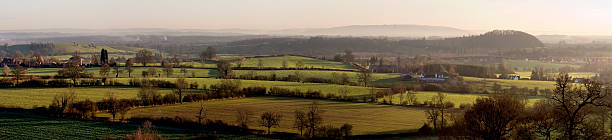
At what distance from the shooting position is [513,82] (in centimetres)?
6988

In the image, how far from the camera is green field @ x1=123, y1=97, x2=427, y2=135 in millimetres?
35541

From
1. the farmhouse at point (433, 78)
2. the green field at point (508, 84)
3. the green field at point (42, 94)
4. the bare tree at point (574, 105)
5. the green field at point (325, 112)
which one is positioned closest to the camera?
the bare tree at point (574, 105)

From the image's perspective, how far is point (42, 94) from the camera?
46.1m

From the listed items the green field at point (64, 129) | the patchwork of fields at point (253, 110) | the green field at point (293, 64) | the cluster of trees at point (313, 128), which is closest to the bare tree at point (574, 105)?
the patchwork of fields at point (253, 110)

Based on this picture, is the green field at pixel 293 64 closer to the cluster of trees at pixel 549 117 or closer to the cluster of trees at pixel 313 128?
the cluster of trees at pixel 313 128

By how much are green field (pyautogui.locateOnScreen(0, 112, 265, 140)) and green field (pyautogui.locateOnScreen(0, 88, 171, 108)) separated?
6.61 m

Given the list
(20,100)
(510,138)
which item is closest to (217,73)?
(20,100)

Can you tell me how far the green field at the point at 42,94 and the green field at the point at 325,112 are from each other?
9.19m

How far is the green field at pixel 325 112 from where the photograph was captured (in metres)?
35.5

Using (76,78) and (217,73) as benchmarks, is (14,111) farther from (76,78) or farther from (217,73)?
(217,73)

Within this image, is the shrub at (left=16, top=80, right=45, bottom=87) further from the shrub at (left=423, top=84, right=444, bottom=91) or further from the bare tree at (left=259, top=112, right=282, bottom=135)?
the shrub at (left=423, top=84, right=444, bottom=91)

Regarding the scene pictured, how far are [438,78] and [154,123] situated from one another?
57.2 meters

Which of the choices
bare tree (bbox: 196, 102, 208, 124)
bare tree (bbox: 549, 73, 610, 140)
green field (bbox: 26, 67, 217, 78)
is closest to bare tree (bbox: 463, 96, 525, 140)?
bare tree (bbox: 549, 73, 610, 140)

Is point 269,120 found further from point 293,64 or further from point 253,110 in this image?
point 293,64
